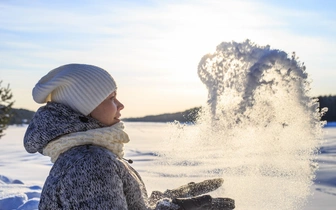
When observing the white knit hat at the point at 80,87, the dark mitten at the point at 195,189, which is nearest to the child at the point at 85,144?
the white knit hat at the point at 80,87

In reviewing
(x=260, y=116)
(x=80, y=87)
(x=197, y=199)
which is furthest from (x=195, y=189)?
(x=260, y=116)

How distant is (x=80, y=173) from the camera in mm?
1922

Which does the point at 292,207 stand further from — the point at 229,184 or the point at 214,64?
the point at 214,64

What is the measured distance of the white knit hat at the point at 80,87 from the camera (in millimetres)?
2092

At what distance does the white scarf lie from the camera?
2033 mm

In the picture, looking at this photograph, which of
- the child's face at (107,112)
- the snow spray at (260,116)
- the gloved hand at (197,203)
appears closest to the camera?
the gloved hand at (197,203)

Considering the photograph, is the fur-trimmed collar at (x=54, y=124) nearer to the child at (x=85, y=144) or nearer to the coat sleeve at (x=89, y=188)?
the child at (x=85, y=144)

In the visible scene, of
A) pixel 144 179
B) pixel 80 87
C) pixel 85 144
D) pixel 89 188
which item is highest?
pixel 80 87

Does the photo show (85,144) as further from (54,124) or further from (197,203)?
(197,203)

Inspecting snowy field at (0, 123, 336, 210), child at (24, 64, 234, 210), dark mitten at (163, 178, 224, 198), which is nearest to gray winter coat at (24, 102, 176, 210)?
child at (24, 64, 234, 210)

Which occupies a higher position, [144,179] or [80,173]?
[80,173]

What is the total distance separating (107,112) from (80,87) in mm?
168

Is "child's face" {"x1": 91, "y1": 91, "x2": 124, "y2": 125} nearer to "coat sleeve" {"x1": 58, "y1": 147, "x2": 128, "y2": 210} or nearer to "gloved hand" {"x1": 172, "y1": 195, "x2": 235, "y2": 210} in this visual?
"coat sleeve" {"x1": 58, "y1": 147, "x2": 128, "y2": 210}

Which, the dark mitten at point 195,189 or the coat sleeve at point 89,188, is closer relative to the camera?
the coat sleeve at point 89,188
